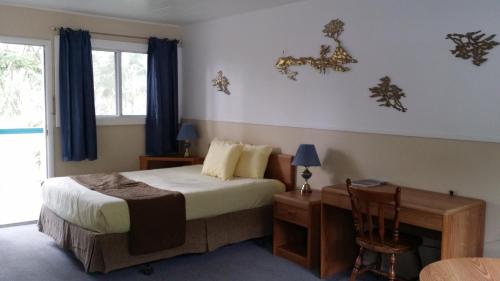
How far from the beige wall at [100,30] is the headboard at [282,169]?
A: 197cm

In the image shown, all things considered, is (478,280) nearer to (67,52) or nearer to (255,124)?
(255,124)

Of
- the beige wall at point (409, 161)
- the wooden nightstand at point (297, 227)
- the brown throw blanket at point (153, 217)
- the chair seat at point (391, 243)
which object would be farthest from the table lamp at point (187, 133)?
the chair seat at point (391, 243)

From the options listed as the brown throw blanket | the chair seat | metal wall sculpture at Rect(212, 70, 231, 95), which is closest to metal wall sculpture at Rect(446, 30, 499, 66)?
the chair seat

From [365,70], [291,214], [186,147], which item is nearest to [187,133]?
[186,147]

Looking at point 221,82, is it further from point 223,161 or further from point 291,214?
point 291,214

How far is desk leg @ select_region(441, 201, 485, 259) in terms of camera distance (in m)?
Answer: 2.62

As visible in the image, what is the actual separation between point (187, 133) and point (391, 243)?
311cm

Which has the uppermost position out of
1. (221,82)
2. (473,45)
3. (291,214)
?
(473,45)

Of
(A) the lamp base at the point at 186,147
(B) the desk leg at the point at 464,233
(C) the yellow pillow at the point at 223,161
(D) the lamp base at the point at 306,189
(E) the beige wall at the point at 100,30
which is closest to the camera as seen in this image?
(B) the desk leg at the point at 464,233

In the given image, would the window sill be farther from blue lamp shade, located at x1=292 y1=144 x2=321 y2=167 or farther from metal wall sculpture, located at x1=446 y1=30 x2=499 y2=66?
metal wall sculpture, located at x1=446 y1=30 x2=499 y2=66

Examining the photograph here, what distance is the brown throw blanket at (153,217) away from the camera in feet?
11.2

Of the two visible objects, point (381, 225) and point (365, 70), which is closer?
point (381, 225)

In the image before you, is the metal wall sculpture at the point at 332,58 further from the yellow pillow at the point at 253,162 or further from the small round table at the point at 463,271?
the small round table at the point at 463,271

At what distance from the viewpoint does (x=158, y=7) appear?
462 cm
